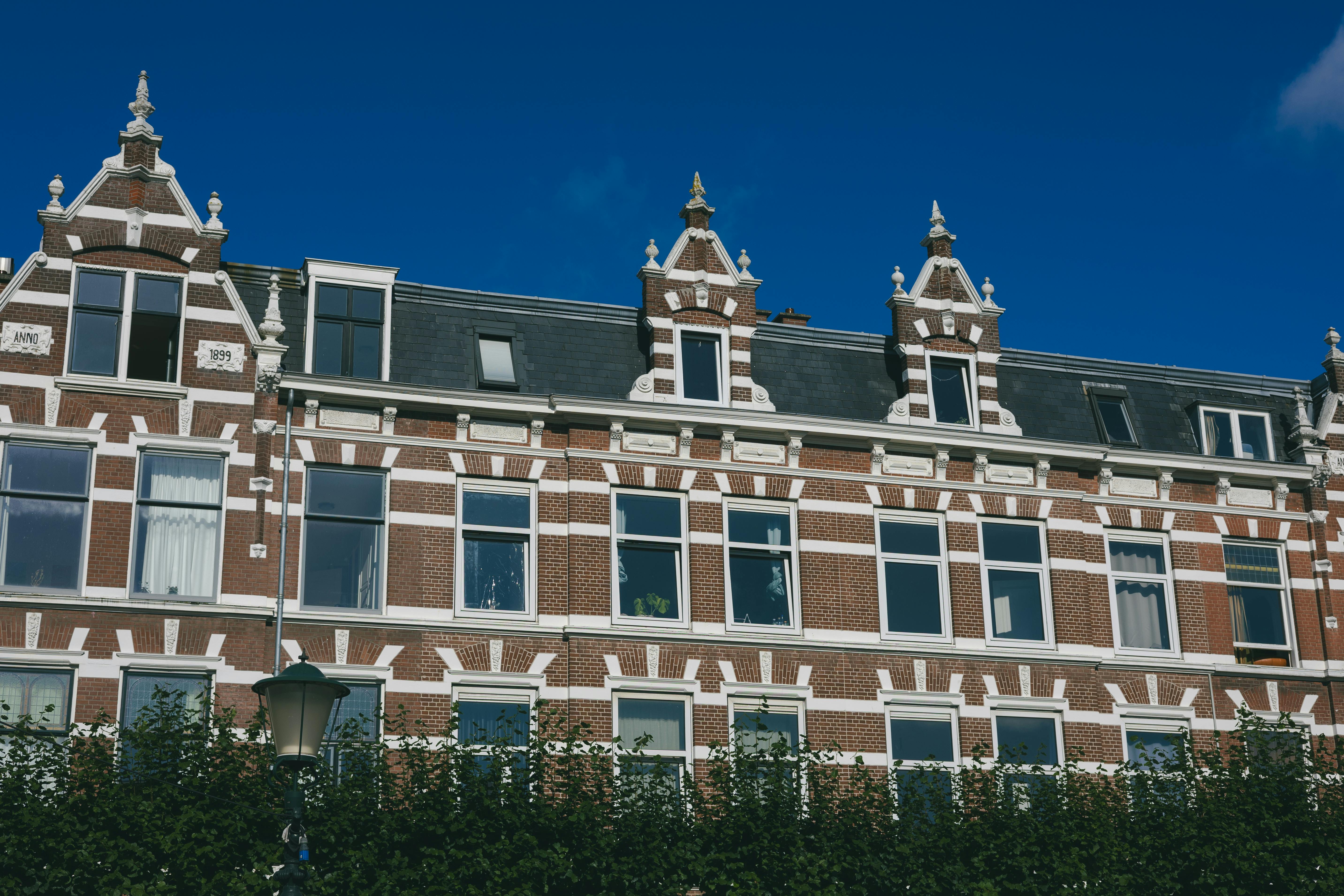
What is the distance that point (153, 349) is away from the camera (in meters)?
24.0

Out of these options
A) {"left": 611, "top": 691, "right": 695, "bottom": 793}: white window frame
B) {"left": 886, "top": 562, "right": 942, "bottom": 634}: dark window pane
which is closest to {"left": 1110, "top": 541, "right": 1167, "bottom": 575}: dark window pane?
{"left": 886, "top": 562, "right": 942, "bottom": 634}: dark window pane

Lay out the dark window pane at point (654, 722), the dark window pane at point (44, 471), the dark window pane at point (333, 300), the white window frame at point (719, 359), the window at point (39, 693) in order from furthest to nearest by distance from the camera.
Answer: the white window frame at point (719, 359), the dark window pane at point (333, 300), the dark window pane at point (654, 722), the dark window pane at point (44, 471), the window at point (39, 693)

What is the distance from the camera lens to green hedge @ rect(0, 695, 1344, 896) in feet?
57.5

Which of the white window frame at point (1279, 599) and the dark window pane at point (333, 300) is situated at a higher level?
the dark window pane at point (333, 300)

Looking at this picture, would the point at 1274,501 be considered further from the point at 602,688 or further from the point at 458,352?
the point at 458,352

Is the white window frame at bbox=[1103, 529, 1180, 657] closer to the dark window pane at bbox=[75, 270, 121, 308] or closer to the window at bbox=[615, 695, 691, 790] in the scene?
the window at bbox=[615, 695, 691, 790]

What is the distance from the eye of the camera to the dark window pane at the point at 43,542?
2250cm

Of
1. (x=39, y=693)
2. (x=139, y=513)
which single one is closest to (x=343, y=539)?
(x=139, y=513)

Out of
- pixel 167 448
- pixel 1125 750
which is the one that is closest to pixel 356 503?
pixel 167 448

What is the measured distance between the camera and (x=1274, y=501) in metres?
29.3

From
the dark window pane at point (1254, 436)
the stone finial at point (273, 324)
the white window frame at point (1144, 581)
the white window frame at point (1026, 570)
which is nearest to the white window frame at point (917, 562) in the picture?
the white window frame at point (1026, 570)

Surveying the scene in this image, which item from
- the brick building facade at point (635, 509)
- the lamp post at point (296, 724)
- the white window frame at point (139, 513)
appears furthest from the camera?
the brick building facade at point (635, 509)

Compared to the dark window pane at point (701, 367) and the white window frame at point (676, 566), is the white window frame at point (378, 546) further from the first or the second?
the dark window pane at point (701, 367)

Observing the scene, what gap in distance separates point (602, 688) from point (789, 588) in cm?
370
